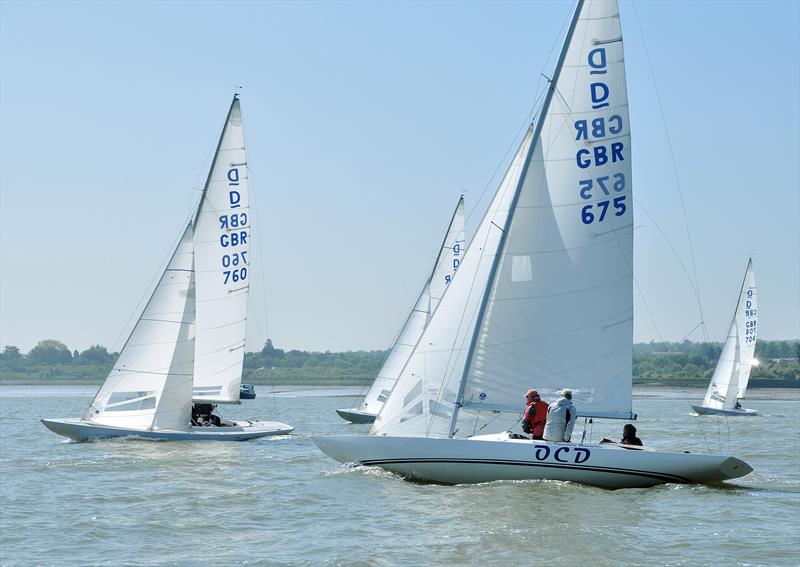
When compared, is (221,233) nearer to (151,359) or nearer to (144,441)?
(151,359)

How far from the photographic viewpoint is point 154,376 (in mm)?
28969

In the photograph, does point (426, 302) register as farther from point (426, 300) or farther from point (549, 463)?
point (549, 463)

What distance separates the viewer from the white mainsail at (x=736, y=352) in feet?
→ 187

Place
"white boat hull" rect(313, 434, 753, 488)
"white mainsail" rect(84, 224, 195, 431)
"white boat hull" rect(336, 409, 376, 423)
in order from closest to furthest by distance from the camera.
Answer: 1. "white boat hull" rect(313, 434, 753, 488)
2. "white mainsail" rect(84, 224, 195, 431)
3. "white boat hull" rect(336, 409, 376, 423)

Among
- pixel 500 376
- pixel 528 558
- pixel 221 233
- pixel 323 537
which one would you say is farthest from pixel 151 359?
pixel 528 558

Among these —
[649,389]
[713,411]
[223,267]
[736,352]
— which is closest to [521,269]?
[223,267]

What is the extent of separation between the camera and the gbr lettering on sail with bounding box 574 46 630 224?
19328mm

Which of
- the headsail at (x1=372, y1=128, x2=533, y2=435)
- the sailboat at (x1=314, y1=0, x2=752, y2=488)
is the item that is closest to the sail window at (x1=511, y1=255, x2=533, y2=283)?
the sailboat at (x1=314, y1=0, x2=752, y2=488)

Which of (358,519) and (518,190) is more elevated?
(518,190)

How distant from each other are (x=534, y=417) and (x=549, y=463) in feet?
2.69

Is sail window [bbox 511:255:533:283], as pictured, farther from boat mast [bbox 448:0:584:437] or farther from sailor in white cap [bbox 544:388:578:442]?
sailor in white cap [bbox 544:388:578:442]

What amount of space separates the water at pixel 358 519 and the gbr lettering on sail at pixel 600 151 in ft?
15.0

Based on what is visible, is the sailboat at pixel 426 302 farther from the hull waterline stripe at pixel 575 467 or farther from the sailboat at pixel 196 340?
the hull waterline stripe at pixel 575 467

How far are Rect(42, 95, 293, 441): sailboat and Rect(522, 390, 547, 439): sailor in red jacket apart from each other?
12.5m
